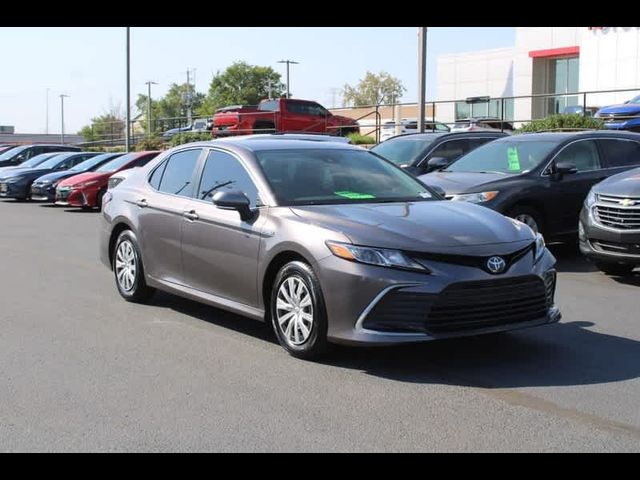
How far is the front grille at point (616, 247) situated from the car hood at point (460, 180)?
1.93 m

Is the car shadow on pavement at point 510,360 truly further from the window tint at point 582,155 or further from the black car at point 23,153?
the black car at point 23,153

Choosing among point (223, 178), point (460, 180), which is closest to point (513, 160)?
point (460, 180)

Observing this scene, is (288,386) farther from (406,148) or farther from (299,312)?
(406,148)

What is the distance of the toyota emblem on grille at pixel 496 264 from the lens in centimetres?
569

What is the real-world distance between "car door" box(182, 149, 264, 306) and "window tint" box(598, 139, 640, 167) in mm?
6561

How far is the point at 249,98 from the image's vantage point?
358 ft

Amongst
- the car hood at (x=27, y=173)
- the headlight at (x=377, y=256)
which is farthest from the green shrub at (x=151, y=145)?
the headlight at (x=377, y=256)

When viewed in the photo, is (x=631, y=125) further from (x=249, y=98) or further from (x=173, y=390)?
(x=249, y=98)

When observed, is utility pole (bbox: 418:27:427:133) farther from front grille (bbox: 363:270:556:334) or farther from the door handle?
front grille (bbox: 363:270:556:334)

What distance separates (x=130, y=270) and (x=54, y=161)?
61.3ft

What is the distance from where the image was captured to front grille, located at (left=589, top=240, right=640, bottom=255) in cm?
885

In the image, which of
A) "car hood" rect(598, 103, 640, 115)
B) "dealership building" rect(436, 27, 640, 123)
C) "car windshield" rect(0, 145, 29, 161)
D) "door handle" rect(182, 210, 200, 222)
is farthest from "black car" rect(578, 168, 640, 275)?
"car windshield" rect(0, 145, 29, 161)
